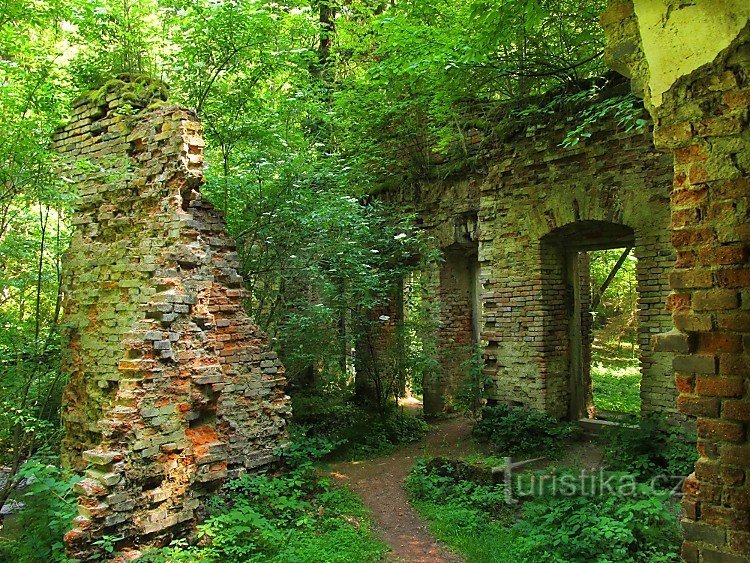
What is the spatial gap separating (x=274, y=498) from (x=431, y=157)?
7047 millimetres

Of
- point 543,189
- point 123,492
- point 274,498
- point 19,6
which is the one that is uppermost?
point 19,6

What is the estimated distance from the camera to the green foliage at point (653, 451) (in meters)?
5.86

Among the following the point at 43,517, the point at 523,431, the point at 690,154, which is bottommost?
the point at 43,517

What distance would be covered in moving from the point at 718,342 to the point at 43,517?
212 inches

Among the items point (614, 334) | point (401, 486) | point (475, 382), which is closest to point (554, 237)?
point (475, 382)

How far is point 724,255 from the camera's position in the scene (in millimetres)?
2334

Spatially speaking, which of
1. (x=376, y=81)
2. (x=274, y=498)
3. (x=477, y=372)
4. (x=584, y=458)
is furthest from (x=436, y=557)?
(x=376, y=81)

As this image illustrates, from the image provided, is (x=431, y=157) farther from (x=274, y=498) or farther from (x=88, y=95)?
(x=274, y=498)

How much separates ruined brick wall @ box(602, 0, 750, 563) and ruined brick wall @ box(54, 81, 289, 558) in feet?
14.3

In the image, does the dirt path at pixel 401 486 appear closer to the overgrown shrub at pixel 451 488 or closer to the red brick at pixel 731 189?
the overgrown shrub at pixel 451 488

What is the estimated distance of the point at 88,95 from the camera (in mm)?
6555

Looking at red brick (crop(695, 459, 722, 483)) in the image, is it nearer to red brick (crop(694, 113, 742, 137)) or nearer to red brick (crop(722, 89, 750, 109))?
red brick (crop(694, 113, 742, 137))

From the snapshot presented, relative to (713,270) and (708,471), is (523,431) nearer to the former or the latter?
(708,471)

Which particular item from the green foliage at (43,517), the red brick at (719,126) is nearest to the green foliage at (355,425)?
the green foliage at (43,517)
